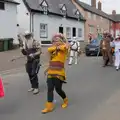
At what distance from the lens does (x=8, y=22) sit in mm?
30391

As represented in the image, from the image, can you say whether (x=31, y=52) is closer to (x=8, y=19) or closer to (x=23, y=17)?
(x=8, y=19)

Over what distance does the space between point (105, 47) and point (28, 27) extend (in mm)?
19791

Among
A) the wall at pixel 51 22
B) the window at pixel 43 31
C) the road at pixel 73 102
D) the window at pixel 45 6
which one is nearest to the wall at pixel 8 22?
the wall at pixel 51 22

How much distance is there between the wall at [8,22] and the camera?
2939 cm

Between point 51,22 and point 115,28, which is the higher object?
point 51,22

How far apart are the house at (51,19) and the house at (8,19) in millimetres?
4363

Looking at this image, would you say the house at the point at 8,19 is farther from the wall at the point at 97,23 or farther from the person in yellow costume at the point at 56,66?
the wall at the point at 97,23

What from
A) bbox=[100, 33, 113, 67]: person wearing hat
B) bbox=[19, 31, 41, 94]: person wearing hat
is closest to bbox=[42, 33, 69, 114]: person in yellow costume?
bbox=[19, 31, 41, 94]: person wearing hat

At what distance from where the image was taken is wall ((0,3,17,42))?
96.4ft

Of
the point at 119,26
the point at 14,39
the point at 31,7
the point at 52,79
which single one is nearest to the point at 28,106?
the point at 52,79

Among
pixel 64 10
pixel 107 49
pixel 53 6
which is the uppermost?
pixel 53 6

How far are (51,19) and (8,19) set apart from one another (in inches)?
413

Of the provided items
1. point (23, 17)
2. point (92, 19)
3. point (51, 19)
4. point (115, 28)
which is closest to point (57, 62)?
point (23, 17)

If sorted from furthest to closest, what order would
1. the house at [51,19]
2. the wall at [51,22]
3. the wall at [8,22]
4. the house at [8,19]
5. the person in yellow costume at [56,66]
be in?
the wall at [51,22] → the house at [51,19] → the wall at [8,22] → the house at [8,19] → the person in yellow costume at [56,66]
